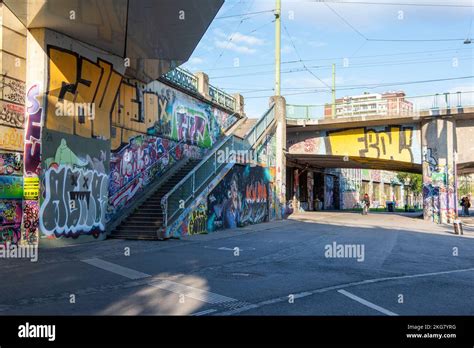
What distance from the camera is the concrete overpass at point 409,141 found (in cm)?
2683

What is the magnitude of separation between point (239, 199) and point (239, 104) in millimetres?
11520

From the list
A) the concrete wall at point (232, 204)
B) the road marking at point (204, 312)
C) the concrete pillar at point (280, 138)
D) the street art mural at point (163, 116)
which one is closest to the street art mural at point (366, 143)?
the concrete pillar at point (280, 138)

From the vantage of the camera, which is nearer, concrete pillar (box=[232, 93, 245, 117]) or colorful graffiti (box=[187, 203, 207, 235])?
colorful graffiti (box=[187, 203, 207, 235])

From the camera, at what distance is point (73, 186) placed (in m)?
13.6

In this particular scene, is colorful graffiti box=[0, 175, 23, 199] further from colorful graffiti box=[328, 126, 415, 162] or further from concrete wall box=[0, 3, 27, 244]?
colorful graffiti box=[328, 126, 415, 162]

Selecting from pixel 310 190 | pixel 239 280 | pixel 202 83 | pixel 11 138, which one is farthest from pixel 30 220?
pixel 310 190

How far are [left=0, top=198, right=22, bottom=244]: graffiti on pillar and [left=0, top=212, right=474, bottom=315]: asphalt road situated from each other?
0.86m

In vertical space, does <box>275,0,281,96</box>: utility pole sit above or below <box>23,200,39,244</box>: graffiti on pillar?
above

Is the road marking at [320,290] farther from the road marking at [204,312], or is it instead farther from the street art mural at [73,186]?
the street art mural at [73,186]

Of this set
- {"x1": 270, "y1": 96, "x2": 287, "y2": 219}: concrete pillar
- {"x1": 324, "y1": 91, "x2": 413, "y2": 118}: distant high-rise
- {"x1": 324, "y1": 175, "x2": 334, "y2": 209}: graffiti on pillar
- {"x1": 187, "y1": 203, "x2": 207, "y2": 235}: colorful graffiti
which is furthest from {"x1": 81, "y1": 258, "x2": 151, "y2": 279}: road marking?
{"x1": 324, "y1": 175, "x2": 334, "y2": 209}: graffiti on pillar

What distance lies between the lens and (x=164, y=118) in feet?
66.5

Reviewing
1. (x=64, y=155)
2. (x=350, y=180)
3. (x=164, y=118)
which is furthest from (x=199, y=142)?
(x=350, y=180)

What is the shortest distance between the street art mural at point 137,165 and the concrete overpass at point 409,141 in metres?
12.6

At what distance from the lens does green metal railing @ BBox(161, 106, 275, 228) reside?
15797 mm
